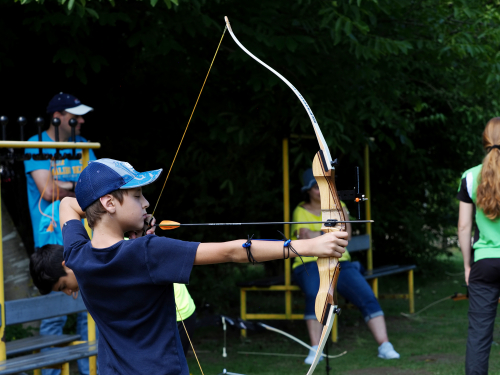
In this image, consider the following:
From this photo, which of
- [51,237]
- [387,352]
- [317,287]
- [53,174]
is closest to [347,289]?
[317,287]

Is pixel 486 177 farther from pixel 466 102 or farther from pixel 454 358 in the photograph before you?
pixel 466 102

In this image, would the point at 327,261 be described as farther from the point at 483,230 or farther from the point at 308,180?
the point at 308,180

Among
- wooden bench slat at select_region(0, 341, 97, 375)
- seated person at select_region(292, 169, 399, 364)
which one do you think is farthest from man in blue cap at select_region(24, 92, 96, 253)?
A: seated person at select_region(292, 169, 399, 364)

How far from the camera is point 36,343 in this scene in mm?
4004

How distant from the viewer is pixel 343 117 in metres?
5.36

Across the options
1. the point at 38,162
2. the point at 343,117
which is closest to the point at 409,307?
the point at 343,117

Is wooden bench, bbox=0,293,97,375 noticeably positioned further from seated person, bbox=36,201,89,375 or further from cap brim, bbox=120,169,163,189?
cap brim, bbox=120,169,163,189

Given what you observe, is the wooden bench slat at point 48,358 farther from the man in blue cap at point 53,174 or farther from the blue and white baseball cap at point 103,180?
the blue and white baseball cap at point 103,180

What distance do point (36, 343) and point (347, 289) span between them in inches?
103

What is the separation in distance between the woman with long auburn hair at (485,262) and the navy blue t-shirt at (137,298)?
2.24m

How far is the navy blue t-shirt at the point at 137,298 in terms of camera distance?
1.91 metres

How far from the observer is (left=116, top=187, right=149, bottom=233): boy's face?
82.4 inches

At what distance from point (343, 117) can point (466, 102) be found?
4183mm

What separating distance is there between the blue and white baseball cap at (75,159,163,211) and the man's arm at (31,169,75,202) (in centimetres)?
216
